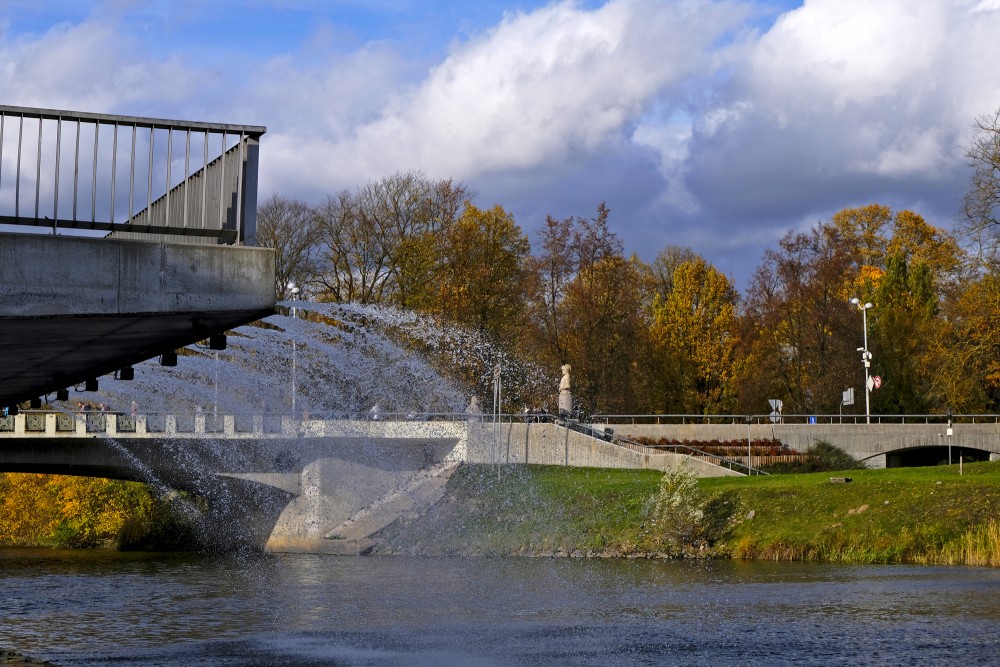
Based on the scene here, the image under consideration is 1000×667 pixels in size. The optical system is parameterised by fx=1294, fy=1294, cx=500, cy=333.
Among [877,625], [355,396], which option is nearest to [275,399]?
[355,396]

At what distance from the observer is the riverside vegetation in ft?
128

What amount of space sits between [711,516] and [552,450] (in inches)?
533

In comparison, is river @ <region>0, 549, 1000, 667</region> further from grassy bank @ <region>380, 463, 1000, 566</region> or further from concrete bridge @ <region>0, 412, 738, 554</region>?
concrete bridge @ <region>0, 412, 738, 554</region>

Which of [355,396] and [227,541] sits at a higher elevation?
[355,396]

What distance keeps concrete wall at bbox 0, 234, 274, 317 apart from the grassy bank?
27698 millimetres

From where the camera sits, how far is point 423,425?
53625 millimetres

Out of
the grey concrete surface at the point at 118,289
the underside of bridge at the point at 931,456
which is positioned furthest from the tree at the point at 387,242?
the grey concrete surface at the point at 118,289

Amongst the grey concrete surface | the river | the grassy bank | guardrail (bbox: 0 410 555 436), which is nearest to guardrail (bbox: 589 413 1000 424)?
the grassy bank

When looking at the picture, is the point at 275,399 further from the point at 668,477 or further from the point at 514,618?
the point at 514,618

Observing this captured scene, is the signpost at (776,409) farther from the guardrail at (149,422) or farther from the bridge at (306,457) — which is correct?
the guardrail at (149,422)

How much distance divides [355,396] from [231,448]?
21.1 feet

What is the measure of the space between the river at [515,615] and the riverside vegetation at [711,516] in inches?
82.1

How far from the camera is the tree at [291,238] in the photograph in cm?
7050

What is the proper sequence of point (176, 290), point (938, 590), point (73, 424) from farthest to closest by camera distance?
point (73, 424) < point (938, 590) < point (176, 290)
